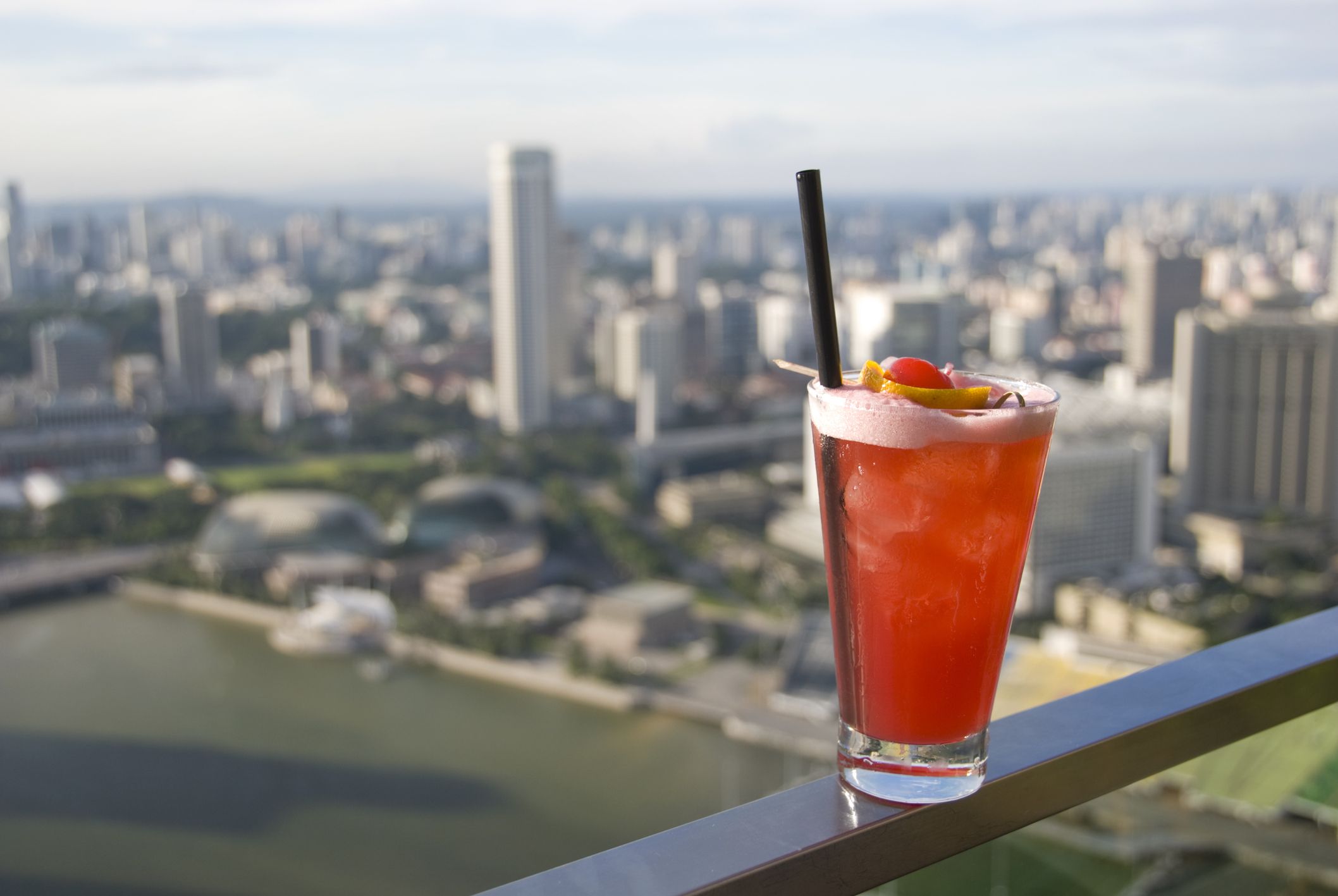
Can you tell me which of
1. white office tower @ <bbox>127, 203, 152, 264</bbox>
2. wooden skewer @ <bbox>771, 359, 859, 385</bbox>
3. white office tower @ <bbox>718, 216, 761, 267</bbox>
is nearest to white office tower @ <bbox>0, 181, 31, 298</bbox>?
white office tower @ <bbox>127, 203, 152, 264</bbox>

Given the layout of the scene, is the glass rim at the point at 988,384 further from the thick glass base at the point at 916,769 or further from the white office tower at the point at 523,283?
the white office tower at the point at 523,283

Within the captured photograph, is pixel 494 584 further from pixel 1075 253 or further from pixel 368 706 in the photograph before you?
pixel 1075 253

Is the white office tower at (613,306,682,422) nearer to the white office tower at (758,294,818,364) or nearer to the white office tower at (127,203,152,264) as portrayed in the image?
the white office tower at (758,294,818,364)

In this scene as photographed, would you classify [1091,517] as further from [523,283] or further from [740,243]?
[740,243]

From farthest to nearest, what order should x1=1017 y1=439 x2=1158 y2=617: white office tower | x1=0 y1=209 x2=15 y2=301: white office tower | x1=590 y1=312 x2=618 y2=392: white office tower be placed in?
x1=0 y1=209 x2=15 y2=301: white office tower < x1=590 y1=312 x2=618 y2=392: white office tower < x1=1017 y1=439 x2=1158 y2=617: white office tower

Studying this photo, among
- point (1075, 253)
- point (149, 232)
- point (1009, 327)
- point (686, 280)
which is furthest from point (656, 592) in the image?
point (1075, 253)

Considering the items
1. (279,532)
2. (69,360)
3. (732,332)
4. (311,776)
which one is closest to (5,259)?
(69,360)
